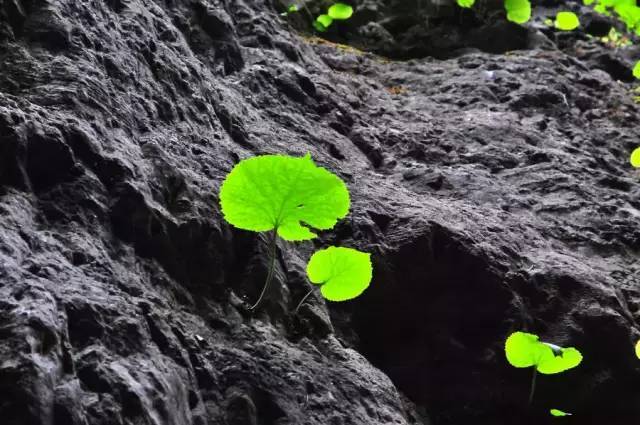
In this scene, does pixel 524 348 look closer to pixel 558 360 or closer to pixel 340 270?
pixel 558 360

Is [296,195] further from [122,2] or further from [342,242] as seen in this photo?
[122,2]

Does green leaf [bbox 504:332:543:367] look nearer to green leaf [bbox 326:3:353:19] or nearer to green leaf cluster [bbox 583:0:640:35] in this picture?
green leaf [bbox 326:3:353:19]

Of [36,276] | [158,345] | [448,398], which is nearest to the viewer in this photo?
[36,276]

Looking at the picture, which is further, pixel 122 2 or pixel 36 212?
pixel 122 2

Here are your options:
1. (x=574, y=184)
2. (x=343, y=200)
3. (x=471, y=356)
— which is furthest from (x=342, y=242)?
(x=574, y=184)

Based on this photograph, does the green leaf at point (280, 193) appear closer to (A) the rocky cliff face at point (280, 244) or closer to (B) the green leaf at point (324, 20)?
(A) the rocky cliff face at point (280, 244)
